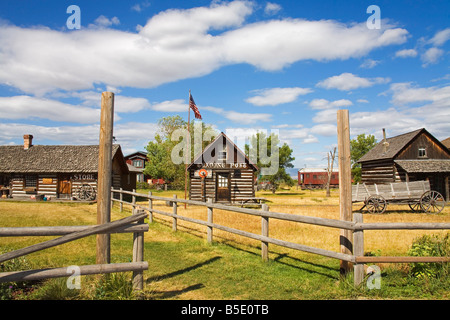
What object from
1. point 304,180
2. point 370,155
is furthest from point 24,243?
point 304,180

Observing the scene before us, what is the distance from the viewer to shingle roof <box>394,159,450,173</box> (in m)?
24.3

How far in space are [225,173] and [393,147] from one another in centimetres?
1486

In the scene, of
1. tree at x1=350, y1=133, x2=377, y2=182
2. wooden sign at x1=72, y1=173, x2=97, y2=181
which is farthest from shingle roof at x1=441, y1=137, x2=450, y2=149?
wooden sign at x1=72, y1=173, x2=97, y2=181

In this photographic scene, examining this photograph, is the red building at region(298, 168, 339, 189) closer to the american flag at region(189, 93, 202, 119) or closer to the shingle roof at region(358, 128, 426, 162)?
the shingle roof at region(358, 128, 426, 162)

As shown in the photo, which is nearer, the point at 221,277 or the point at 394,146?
the point at 221,277

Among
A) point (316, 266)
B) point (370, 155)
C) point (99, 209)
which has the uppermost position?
point (370, 155)

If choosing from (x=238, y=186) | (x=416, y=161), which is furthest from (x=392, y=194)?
(x=238, y=186)

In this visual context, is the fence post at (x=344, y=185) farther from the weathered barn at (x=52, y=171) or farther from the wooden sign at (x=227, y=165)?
the weathered barn at (x=52, y=171)

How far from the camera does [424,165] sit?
82.2 ft

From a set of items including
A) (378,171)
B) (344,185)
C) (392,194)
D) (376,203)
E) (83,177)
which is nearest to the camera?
(344,185)

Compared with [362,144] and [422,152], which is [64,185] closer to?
[422,152]
